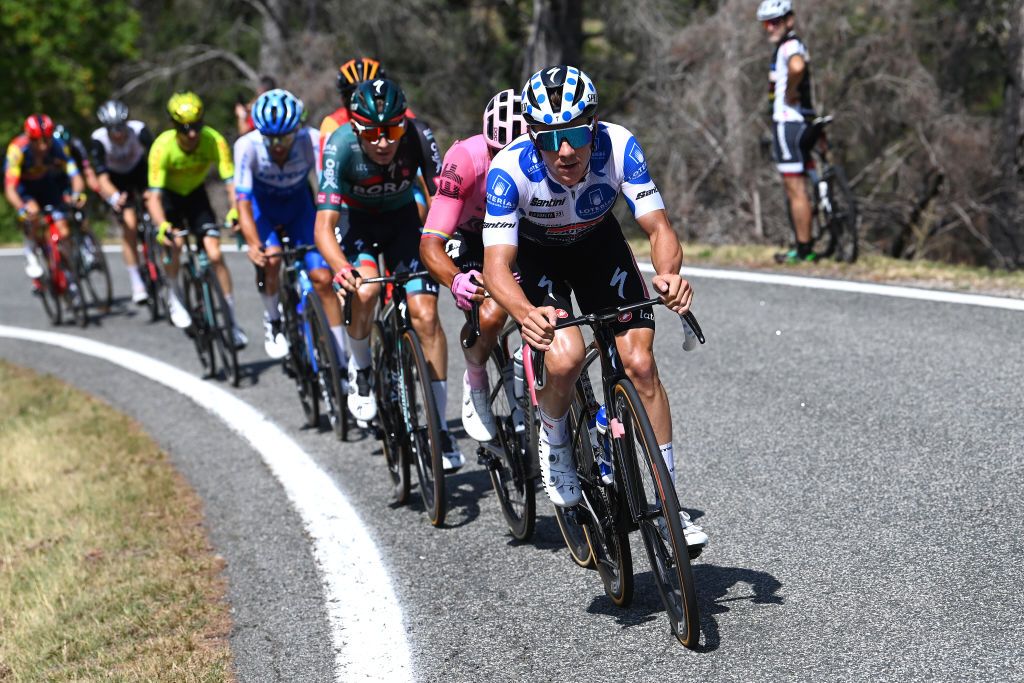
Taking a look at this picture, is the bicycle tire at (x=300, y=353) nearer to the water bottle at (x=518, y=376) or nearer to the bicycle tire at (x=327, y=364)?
the bicycle tire at (x=327, y=364)

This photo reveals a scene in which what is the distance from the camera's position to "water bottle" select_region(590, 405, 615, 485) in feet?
15.0

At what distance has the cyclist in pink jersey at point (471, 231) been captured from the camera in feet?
17.4

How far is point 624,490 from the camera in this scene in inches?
178

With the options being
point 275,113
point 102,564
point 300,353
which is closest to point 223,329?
point 300,353

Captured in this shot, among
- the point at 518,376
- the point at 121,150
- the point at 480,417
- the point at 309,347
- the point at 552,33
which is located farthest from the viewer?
the point at 552,33

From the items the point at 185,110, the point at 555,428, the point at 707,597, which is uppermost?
the point at 185,110

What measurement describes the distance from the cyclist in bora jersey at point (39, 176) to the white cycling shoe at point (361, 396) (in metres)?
7.84

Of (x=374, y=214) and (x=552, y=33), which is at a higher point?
(x=552, y=33)

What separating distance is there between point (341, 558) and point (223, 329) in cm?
471

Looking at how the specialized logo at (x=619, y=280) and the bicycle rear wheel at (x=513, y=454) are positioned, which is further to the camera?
the bicycle rear wheel at (x=513, y=454)

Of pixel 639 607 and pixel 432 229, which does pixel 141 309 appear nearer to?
pixel 432 229

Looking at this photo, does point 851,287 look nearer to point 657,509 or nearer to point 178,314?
point 178,314

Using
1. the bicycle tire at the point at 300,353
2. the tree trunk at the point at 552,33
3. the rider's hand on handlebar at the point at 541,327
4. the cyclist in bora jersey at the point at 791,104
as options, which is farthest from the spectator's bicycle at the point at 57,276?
the rider's hand on handlebar at the point at 541,327

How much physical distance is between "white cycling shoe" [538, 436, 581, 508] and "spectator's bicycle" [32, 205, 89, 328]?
10389 mm
